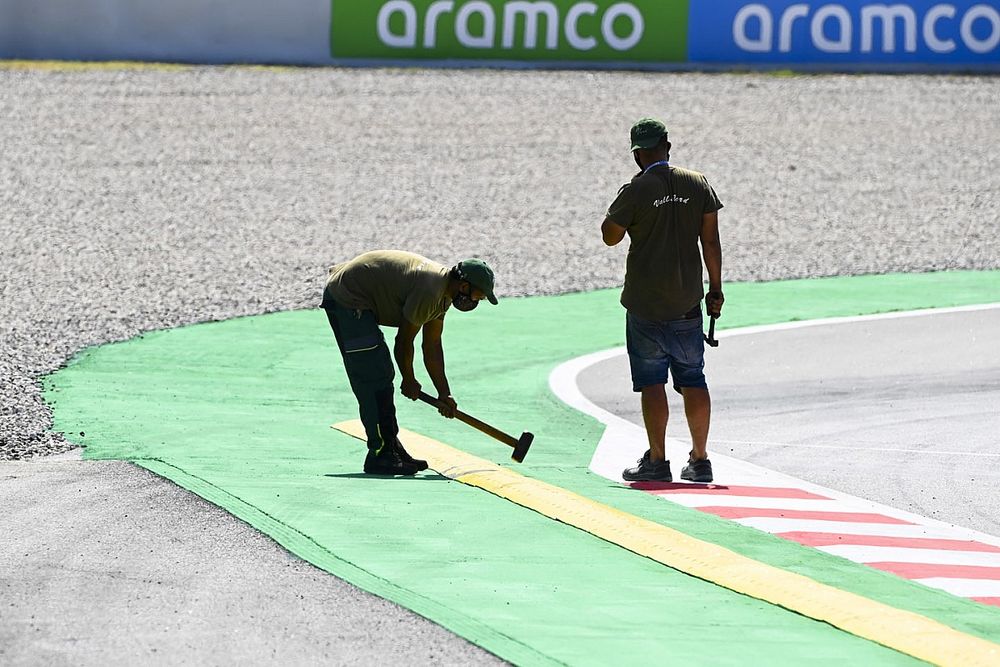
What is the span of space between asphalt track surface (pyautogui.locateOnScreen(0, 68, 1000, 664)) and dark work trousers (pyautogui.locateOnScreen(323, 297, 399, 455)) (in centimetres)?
125

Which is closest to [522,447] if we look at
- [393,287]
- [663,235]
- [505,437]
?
[505,437]

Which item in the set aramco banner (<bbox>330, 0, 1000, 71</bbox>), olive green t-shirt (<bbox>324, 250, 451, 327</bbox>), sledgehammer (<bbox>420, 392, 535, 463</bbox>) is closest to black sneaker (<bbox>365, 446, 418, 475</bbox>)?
sledgehammer (<bbox>420, 392, 535, 463</bbox>)

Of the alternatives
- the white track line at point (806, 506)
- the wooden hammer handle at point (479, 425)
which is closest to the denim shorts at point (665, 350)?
the white track line at point (806, 506)

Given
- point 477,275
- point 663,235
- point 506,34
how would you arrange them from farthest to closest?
point 506,34 → point 663,235 → point 477,275

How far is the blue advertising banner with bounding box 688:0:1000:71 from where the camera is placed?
86.3 ft

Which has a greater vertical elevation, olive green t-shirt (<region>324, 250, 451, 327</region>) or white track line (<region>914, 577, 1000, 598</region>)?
olive green t-shirt (<region>324, 250, 451, 327</region>)

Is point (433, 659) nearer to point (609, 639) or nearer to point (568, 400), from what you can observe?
point (609, 639)

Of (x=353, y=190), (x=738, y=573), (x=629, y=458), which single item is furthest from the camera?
(x=353, y=190)

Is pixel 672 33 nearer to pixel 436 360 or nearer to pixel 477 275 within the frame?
pixel 436 360

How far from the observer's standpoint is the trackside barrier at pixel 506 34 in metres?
26.7

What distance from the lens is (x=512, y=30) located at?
89.8 feet

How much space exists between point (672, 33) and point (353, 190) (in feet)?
24.7

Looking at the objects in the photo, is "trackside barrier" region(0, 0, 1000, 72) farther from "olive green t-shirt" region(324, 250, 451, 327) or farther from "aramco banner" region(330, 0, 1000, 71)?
"olive green t-shirt" region(324, 250, 451, 327)

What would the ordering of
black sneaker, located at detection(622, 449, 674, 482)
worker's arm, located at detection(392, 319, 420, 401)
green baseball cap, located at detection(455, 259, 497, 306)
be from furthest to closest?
black sneaker, located at detection(622, 449, 674, 482) → worker's arm, located at detection(392, 319, 420, 401) → green baseball cap, located at detection(455, 259, 497, 306)
